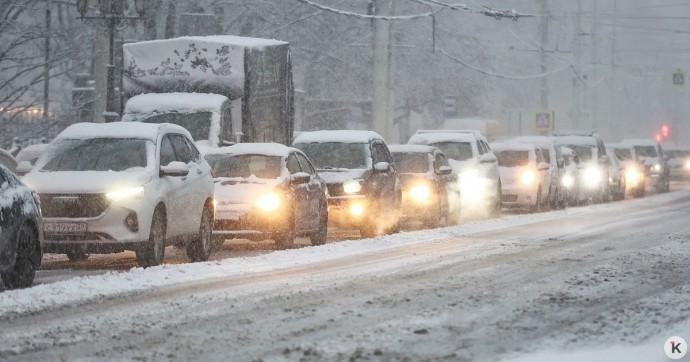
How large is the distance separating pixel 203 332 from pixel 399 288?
11.5 ft

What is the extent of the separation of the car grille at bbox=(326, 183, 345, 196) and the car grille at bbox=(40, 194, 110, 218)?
782 cm

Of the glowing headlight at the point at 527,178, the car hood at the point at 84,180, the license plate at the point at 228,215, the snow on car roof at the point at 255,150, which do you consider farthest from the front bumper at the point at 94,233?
the glowing headlight at the point at 527,178

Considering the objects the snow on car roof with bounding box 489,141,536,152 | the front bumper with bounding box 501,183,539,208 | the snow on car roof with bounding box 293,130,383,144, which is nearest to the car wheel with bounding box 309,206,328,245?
the snow on car roof with bounding box 293,130,383,144

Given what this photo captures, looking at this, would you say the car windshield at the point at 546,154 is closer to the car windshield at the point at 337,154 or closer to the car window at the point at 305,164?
the car windshield at the point at 337,154

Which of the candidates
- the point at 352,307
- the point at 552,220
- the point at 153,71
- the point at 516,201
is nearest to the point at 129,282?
the point at 352,307

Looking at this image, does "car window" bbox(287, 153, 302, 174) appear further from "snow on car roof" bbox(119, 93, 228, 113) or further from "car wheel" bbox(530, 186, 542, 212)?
"car wheel" bbox(530, 186, 542, 212)

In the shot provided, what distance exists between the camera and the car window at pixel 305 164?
22784 millimetres

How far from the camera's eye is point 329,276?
15336 mm

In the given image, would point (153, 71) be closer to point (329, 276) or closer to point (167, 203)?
point (167, 203)

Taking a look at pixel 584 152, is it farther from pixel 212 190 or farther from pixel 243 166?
pixel 212 190

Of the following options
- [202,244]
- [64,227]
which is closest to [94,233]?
[64,227]

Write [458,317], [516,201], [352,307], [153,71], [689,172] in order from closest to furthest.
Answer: [458,317]
[352,307]
[153,71]
[516,201]
[689,172]

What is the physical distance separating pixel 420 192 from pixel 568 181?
14255 mm

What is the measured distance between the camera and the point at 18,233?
1462 centimetres
